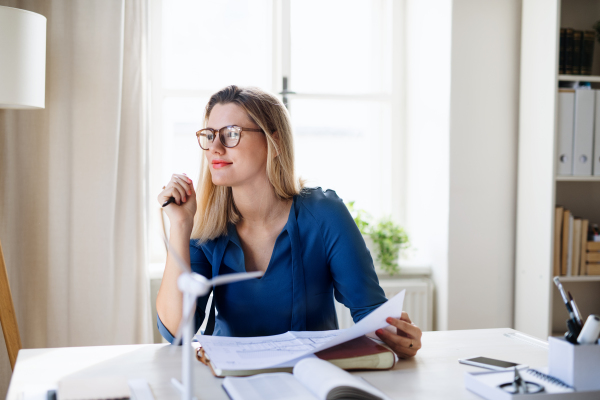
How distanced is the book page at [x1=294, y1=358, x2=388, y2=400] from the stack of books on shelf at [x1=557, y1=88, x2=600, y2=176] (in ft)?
6.42

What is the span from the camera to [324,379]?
2.85ft

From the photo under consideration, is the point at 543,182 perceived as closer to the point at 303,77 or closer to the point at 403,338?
the point at 303,77

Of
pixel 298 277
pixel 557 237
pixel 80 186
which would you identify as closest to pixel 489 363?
pixel 298 277

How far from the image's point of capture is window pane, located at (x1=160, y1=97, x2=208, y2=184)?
285 cm

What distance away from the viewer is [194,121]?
9.43ft

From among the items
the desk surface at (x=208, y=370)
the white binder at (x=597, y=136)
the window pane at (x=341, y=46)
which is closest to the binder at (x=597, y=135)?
the white binder at (x=597, y=136)

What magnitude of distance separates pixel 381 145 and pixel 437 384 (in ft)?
7.35

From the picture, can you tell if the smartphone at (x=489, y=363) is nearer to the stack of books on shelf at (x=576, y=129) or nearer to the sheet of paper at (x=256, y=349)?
the sheet of paper at (x=256, y=349)

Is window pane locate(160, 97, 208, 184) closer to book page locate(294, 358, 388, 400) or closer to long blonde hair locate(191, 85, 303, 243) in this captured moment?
long blonde hair locate(191, 85, 303, 243)

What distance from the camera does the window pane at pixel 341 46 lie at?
9.72 ft

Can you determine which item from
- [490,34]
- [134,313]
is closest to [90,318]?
[134,313]

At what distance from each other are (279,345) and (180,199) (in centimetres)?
58

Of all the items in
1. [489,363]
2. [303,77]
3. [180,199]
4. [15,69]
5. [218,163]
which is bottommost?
[489,363]

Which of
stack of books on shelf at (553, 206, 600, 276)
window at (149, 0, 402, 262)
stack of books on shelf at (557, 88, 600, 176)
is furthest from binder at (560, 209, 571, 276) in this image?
window at (149, 0, 402, 262)
